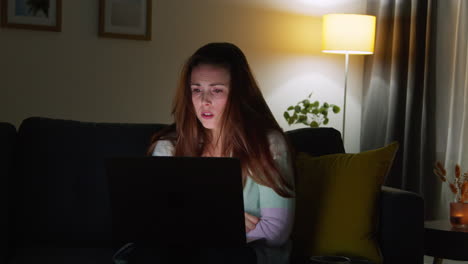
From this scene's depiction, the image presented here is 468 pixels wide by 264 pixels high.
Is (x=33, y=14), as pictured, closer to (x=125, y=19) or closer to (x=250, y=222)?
(x=125, y=19)

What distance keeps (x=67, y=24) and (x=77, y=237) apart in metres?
1.66

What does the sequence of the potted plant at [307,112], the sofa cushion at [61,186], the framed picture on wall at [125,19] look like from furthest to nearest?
the potted plant at [307,112] < the framed picture on wall at [125,19] < the sofa cushion at [61,186]

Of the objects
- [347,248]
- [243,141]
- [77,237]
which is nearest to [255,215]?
[243,141]

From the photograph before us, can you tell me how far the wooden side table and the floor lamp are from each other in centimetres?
146

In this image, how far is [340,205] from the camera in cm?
212

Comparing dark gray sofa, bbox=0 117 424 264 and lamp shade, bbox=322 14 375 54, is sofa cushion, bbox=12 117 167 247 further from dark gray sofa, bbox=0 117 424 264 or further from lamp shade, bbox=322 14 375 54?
lamp shade, bbox=322 14 375 54

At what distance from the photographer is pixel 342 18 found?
3.72 metres

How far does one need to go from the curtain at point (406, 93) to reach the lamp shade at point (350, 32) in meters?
0.17

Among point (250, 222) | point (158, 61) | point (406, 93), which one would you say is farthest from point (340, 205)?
point (158, 61)

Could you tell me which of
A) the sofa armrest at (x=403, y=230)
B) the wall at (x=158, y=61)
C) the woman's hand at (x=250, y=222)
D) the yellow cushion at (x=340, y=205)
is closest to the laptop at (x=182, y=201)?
the woman's hand at (x=250, y=222)

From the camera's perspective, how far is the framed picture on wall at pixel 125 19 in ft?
11.7

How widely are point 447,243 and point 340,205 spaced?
2.23ft

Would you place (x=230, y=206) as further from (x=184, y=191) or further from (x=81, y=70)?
(x=81, y=70)

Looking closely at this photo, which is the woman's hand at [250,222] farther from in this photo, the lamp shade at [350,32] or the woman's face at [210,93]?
the lamp shade at [350,32]
